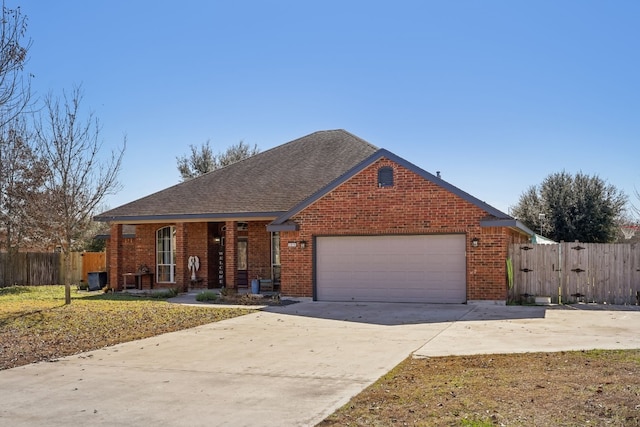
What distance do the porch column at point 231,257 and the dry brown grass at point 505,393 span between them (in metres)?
12.5

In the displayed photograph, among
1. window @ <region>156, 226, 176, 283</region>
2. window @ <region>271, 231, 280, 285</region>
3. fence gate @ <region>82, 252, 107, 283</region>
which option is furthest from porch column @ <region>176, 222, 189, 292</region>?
fence gate @ <region>82, 252, 107, 283</region>

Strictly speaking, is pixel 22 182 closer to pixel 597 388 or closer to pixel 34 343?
pixel 34 343

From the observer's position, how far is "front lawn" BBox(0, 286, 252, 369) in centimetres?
1145

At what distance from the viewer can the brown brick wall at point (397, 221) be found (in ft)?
57.1

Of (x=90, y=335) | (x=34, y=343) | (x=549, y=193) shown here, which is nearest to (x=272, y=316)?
(x=90, y=335)

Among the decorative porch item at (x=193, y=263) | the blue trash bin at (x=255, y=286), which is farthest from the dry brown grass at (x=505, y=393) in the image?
the decorative porch item at (x=193, y=263)

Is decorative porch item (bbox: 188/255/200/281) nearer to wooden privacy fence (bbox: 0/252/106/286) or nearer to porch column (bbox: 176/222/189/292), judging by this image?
porch column (bbox: 176/222/189/292)

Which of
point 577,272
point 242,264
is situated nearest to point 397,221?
point 577,272

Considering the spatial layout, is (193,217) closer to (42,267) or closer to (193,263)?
(193,263)

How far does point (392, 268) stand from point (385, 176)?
2.68 metres

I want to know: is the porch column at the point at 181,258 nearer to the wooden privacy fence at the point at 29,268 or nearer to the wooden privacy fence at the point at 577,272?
the wooden privacy fence at the point at 29,268

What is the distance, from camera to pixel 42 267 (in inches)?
1174

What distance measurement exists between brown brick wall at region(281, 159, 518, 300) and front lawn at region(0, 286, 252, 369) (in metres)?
3.31

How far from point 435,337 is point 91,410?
6.75 meters
